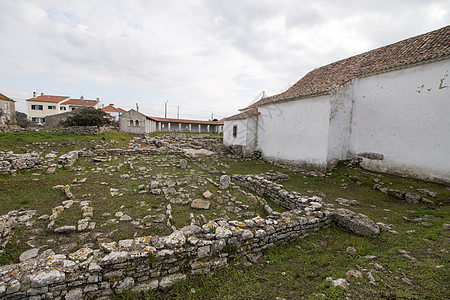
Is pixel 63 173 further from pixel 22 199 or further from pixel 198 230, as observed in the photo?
pixel 198 230

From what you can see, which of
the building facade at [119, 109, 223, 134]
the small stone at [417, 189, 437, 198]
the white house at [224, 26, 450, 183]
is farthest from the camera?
the building facade at [119, 109, 223, 134]

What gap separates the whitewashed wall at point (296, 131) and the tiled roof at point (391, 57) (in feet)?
2.68

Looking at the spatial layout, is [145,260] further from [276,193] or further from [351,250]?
[276,193]

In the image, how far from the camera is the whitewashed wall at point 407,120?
7858 mm

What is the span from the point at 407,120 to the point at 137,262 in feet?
40.1

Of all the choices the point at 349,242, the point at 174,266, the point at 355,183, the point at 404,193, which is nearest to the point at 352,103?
the point at 355,183

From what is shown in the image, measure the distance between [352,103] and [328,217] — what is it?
9003mm

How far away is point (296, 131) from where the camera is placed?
41.6 feet

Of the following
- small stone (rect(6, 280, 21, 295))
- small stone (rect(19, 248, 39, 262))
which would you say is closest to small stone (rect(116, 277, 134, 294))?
small stone (rect(6, 280, 21, 295))

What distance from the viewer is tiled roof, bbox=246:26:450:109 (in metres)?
8.52

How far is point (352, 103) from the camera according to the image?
36.6ft

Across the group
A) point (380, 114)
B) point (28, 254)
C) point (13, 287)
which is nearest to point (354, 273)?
point (13, 287)

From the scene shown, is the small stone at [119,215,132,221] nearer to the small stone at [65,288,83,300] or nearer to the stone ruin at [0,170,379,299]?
the stone ruin at [0,170,379,299]

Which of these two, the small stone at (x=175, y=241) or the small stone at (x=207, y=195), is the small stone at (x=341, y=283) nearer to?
the small stone at (x=175, y=241)
